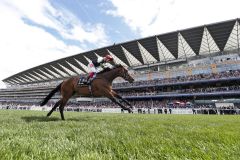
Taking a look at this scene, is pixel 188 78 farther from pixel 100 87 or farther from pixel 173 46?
pixel 100 87

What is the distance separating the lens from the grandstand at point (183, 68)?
43.3 metres

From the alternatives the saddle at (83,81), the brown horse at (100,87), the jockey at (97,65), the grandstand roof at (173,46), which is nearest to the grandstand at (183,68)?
the grandstand roof at (173,46)

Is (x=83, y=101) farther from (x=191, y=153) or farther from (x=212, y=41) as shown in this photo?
(x=191, y=153)

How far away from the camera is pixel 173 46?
55594mm

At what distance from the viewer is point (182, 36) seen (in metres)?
51.5

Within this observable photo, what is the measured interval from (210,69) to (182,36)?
37.1 ft

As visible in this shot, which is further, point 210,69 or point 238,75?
point 210,69

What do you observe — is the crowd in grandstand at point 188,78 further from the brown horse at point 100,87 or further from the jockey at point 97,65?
the jockey at point 97,65

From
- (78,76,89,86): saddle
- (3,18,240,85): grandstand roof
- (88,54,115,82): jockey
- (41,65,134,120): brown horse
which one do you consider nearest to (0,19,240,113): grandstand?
(3,18,240,85): grandstand roof

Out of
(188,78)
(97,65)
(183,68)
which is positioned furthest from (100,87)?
(183,68)

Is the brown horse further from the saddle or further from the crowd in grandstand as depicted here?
the crowd in grandstand

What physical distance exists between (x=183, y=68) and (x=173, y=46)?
760cm

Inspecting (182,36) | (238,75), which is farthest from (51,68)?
(238,75)

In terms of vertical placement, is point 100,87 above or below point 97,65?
below
